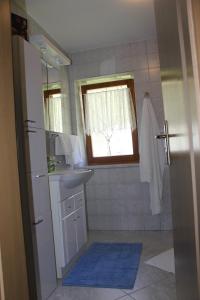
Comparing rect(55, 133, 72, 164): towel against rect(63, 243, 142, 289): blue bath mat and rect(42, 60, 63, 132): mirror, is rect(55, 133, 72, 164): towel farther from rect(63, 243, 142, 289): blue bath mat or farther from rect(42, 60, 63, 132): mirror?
rect(63, 243, 142, 289): blue bath mat

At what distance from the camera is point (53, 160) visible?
304 cm

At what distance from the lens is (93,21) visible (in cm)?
296

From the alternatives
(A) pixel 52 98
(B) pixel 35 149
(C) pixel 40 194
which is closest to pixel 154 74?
(A) pixel 52 98

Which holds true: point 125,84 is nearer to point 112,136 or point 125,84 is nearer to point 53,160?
point 112,136

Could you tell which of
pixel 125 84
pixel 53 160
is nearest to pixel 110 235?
pixel 53 160

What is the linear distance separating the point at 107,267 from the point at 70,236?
16.7 inches

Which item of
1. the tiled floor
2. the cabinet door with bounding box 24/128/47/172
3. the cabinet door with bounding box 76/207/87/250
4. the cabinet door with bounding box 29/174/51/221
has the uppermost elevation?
the cabinet door with bounding box 24/128/47/172

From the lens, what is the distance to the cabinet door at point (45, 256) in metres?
1.85

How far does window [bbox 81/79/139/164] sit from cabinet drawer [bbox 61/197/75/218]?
136 centimetres

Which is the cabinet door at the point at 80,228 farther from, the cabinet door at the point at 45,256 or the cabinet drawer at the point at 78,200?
the cabinet door at the point at 45,256

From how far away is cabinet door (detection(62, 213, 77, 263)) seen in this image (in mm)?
2301

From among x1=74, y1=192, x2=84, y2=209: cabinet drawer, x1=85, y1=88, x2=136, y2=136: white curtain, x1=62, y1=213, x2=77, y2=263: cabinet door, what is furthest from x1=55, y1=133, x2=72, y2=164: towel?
x1=62, y1=213, x2=77, y2=263: cabinet door

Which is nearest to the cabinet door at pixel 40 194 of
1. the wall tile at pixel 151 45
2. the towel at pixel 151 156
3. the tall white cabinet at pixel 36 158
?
the tall white cabinet at pixel 36 158

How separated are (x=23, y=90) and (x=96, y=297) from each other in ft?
5.03
